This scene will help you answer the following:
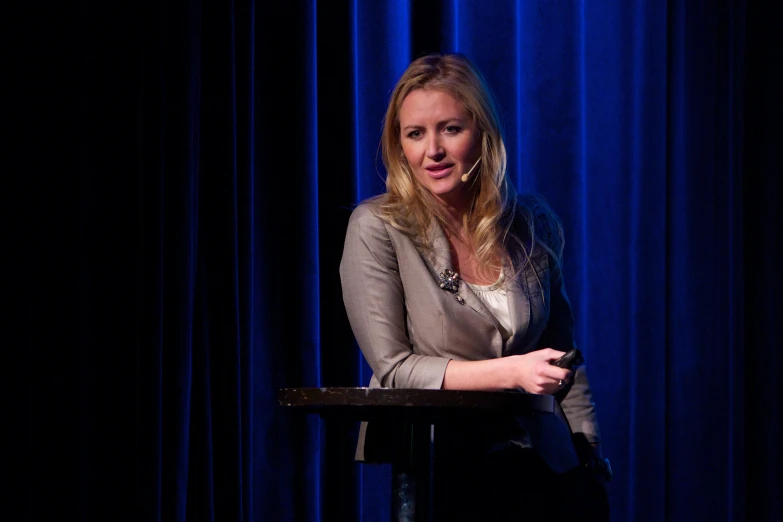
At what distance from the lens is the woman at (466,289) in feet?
5.28

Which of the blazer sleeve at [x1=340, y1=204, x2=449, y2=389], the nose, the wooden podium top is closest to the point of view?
the wooden podium top

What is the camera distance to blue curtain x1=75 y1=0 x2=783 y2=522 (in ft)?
6.63

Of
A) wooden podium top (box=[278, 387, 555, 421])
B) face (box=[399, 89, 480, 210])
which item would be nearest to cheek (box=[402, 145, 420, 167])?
face (box=[399, 89, 480, 210])

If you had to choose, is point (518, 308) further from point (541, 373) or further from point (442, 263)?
point (541, 373)

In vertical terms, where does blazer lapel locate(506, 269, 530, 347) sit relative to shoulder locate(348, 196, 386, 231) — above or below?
below

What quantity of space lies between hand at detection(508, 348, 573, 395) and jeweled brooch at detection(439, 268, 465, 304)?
292 millimetres

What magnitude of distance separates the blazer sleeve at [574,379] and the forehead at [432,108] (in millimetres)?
386

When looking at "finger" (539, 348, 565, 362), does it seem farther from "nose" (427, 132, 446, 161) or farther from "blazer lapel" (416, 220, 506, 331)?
"nose" (427, 132, 446, 161)

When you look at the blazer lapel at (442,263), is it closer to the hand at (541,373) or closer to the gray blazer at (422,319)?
the gray blazer at (422,319)

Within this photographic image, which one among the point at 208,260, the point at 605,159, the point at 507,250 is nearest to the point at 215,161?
the point at 208,260

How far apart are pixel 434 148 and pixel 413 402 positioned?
30.1 inches

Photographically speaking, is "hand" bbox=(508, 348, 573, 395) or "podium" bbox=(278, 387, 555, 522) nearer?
"podium" bbox=(278, 387, 555, 522)

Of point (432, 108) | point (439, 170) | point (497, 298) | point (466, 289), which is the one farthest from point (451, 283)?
point (432, 108)

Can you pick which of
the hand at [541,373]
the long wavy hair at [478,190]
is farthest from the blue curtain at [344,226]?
the hand at [541,373]
